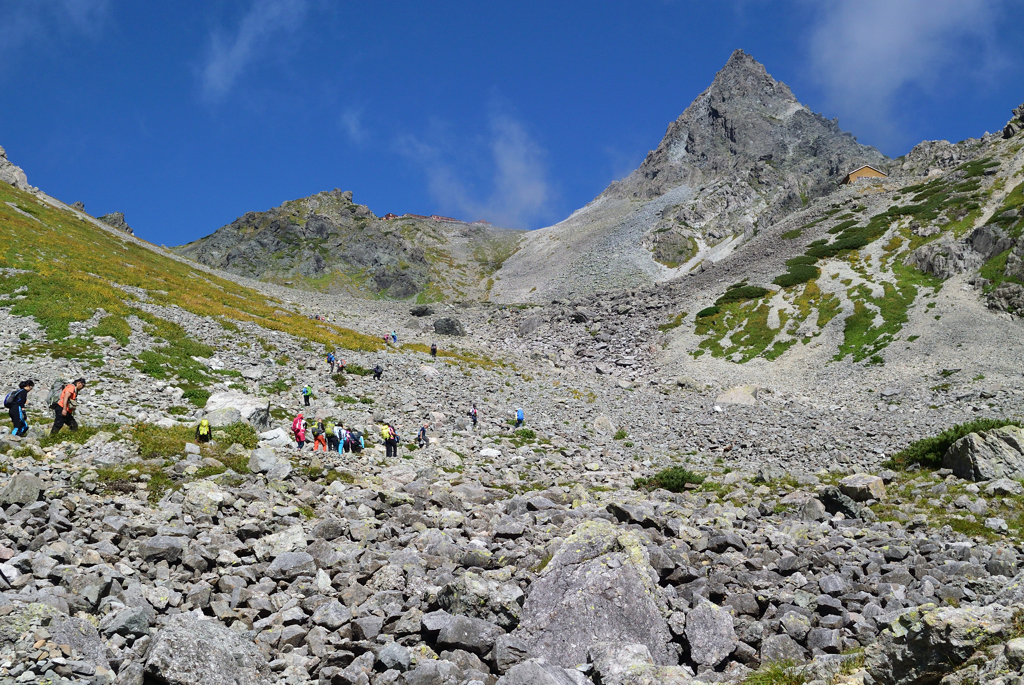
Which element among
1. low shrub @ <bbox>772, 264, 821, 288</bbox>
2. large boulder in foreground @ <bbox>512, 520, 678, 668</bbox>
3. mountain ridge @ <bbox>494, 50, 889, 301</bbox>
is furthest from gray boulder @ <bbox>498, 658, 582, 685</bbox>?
mountain ridge @ <bbox>494, 50, 889, 301</bbox>

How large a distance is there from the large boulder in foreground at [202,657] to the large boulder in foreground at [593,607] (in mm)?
4348

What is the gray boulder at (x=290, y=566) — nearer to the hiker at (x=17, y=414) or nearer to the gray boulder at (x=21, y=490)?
the gray boulder at (x=21, y=490)

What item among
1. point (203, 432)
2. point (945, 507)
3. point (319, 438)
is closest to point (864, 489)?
point (945, 507)

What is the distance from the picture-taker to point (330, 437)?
2462cm

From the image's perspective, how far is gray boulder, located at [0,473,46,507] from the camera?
1141 cm

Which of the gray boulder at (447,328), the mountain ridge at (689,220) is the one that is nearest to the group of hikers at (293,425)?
the gray boulder at (447,328)

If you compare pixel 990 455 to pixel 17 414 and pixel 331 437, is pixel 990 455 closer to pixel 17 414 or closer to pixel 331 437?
pixel 331 437

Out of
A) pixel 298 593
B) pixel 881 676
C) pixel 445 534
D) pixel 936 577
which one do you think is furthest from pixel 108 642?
pixel 936 577

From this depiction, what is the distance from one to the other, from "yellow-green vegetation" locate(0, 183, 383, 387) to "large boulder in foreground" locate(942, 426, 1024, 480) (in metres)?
34.4

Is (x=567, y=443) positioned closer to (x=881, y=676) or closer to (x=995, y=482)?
(x=995, y=482)

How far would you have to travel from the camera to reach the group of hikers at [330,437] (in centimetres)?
2408

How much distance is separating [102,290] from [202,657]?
46.7 meters

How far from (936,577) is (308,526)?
13815 millimetres

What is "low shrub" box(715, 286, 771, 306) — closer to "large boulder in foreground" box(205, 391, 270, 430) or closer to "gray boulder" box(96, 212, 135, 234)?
"large boulder in foreground" box(205, 391, 270, 430)
